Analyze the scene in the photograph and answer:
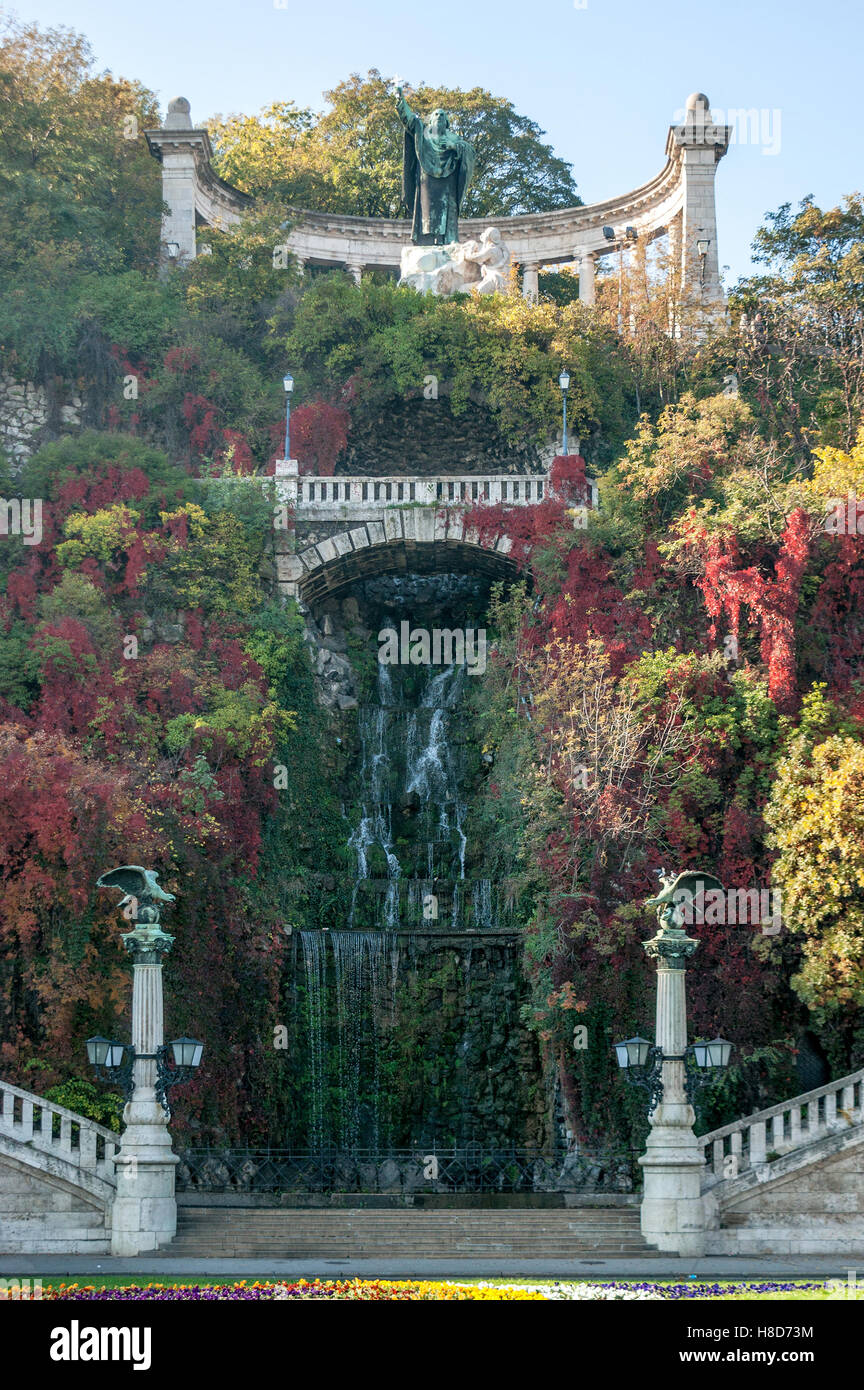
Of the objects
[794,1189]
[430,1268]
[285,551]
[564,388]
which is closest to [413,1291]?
[430,1268]

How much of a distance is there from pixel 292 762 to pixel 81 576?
5.67 m

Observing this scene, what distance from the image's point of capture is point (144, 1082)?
23.2 metres

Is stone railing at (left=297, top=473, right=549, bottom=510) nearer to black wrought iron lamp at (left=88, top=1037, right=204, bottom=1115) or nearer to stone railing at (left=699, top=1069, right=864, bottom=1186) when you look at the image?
black wrought iron lamp at (left=88, top=1037, right=204, bottom=1115)

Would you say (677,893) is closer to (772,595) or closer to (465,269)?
(772,595)

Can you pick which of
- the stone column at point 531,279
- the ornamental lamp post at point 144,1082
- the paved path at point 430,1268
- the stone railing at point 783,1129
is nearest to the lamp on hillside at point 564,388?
the stone column at point 531,279

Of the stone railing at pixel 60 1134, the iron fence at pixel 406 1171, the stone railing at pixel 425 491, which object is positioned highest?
the stone railing at pixel 425 491

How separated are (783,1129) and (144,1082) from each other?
356 inches

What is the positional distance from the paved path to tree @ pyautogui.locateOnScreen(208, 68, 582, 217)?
1491 inches

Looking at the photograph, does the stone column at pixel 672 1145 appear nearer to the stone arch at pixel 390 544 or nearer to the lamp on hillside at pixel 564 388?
the stone arch at pixel 390 544

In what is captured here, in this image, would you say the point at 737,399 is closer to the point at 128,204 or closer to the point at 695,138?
the point at 695,138

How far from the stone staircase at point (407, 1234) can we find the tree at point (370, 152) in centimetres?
3625

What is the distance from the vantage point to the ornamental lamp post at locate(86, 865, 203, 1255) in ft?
73.3

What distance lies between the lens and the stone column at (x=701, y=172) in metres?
46.0

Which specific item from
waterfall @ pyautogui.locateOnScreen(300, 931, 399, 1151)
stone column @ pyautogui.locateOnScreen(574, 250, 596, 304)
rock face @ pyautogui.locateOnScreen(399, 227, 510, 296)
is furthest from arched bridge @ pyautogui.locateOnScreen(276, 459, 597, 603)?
stone column @ pyautogui.locateOnScreen(574, 250, 596, 304)
